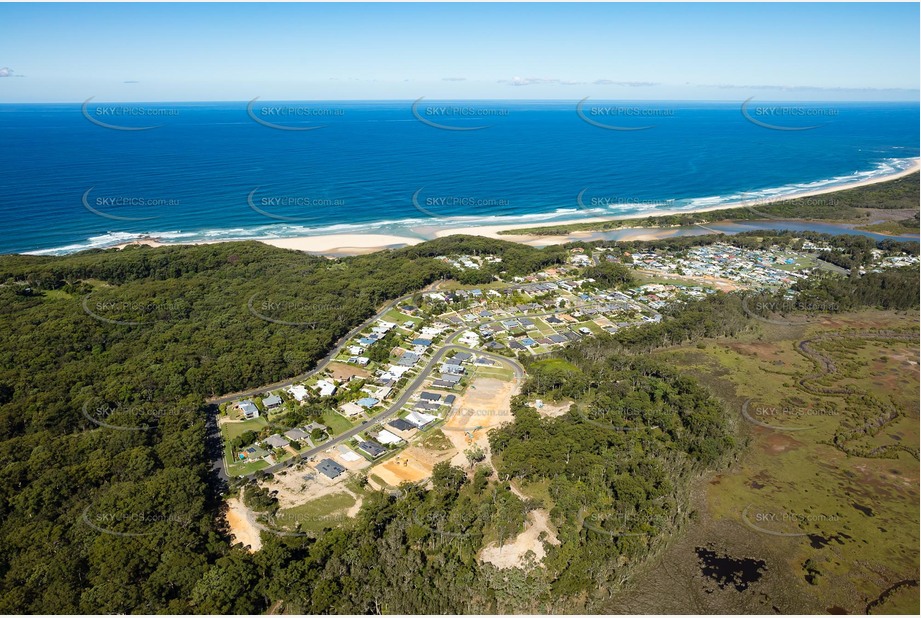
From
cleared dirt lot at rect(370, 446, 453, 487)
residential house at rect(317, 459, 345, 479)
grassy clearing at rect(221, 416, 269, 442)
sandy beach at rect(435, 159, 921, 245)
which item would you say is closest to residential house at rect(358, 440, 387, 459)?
cleared dirt lot at rect(370, 446, 453, 487)

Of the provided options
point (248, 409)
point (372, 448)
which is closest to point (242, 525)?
point (372, 448)

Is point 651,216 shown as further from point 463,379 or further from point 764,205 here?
point 463,379

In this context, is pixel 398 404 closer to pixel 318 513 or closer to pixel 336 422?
pixel 336 422

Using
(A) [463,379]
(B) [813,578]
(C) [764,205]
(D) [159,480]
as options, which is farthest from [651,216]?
(D) [159,480]

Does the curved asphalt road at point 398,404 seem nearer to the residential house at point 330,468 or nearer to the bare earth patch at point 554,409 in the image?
the residential house at point 330,468

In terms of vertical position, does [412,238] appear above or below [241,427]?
above

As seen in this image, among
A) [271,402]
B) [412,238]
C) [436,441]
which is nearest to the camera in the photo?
[436,441]

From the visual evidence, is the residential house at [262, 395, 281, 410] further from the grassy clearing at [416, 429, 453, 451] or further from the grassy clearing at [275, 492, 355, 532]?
the grassy clearing at [416, 429, 453, 451]
